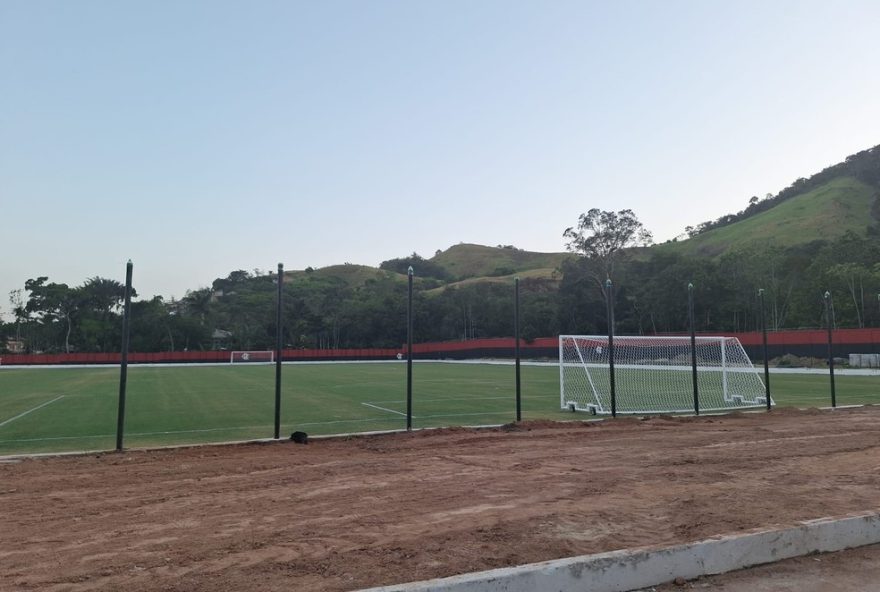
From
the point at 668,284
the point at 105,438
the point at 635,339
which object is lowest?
the point at 105,438

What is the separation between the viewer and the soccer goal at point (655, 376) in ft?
58.1

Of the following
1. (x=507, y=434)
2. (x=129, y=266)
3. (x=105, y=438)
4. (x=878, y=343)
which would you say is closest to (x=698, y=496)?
(x=507, y=434)

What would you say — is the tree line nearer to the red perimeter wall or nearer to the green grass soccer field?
the red perimeter wall

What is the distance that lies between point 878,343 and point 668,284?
102ft

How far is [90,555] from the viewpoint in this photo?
4809 mm

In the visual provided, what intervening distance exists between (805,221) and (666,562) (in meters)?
124

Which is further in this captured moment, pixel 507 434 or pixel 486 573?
pixel 507 434

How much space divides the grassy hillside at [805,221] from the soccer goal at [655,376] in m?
79.5

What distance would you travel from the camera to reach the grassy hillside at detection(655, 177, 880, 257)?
331ft

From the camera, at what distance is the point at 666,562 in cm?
462

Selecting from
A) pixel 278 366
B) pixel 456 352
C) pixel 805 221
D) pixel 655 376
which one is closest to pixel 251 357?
pixel 456 352

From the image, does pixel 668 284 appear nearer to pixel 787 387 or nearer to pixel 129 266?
pixel 787 387

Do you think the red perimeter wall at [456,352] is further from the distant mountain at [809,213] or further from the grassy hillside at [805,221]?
the grassy hillside at [805,221]

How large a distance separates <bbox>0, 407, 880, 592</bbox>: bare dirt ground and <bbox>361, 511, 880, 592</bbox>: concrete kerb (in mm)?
289
